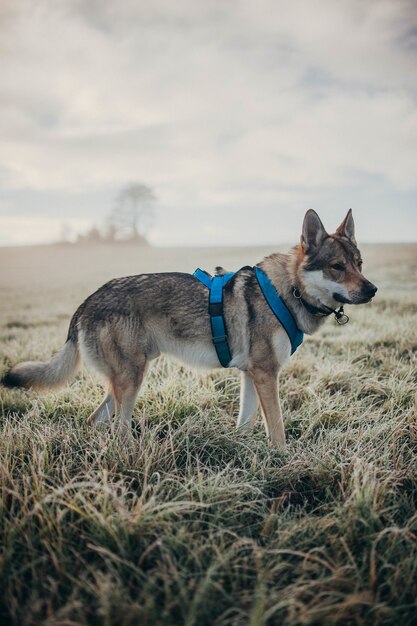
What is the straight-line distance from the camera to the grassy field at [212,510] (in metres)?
1.69

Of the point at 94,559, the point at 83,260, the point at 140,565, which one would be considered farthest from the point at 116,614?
the point at 83,260

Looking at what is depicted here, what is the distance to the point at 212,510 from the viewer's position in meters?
2.28

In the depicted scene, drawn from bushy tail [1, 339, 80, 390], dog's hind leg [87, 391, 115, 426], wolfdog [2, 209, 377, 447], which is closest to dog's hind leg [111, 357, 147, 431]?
wolfdog [2, 209, 377, 447]

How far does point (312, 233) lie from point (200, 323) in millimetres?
1394

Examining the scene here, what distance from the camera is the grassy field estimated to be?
5.56ft

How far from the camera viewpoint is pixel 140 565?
188cm

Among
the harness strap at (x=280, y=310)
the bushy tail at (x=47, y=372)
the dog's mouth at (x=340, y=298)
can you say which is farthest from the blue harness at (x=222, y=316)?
the bushy tail at (x=47, y=372)

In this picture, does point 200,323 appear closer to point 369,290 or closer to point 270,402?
point 270,402

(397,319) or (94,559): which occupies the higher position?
(397,319)

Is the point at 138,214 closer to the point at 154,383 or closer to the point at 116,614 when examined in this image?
the point at 154,383

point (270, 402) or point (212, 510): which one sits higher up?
point (270, 402)

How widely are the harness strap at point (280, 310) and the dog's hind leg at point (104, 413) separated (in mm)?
1843

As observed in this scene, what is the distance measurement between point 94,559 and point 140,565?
0.28 m

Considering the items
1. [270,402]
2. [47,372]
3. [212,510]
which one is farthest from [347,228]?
[47,372]
